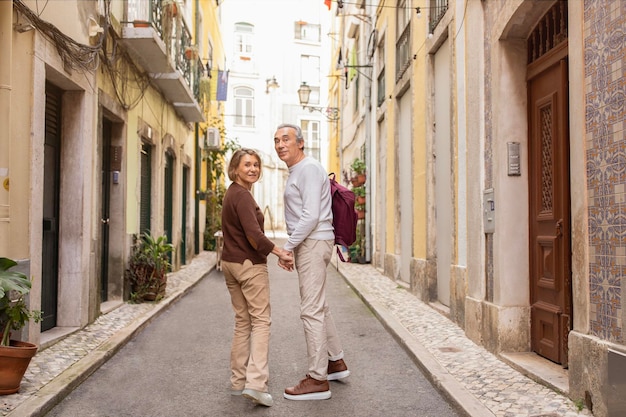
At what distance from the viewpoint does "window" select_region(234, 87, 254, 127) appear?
34750mm

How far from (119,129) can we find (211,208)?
12243 mm

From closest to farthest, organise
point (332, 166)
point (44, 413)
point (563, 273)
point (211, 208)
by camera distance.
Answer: point (44, 413) → point (563, 273) → point (211, 208) → point (332, 166)

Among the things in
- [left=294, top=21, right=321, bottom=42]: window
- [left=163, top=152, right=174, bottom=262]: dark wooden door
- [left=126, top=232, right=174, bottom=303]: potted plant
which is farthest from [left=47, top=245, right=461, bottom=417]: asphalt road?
[left=294, top=21, right=321, bottom=42]: window

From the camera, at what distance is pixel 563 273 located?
5262 millimetres

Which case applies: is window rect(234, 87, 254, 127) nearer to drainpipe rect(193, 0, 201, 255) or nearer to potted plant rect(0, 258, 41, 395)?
drainpipe rect(193, 0, 201, 255)

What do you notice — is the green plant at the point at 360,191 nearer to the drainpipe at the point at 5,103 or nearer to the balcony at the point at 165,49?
the balcony at the point at 165,49

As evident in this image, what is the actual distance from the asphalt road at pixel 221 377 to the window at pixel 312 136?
27.3 metres

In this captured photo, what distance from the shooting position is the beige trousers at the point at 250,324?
458 centimetres

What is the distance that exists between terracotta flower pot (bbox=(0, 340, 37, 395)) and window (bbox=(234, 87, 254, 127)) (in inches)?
1203

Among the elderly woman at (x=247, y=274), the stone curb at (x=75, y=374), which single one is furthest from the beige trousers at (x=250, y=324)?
the stone curb at (x=75, y=374)

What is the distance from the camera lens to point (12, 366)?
15.0 feet

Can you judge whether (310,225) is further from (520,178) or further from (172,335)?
(172,335)

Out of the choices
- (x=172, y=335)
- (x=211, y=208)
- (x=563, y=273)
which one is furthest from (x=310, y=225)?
(x=211, y=208)

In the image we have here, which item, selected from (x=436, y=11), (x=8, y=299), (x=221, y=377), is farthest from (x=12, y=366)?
(x=436, y=11)
